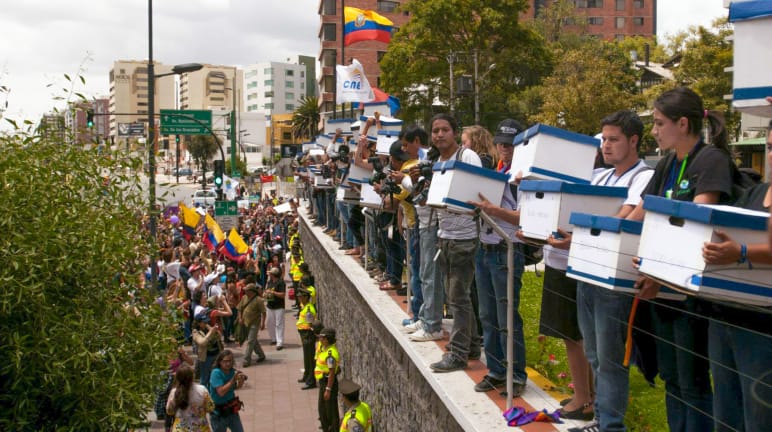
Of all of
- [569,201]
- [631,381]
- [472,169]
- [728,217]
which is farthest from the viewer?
[631,381]

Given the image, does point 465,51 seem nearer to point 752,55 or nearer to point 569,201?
point 569,201

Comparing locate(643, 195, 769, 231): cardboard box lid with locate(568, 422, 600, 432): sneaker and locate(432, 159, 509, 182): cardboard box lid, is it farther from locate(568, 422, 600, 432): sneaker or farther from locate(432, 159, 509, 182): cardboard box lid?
locate(432, 159, 509, 182): cardboard box lid

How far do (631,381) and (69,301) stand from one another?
489 cm

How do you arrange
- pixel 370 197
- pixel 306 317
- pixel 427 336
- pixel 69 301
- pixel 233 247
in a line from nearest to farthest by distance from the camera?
pixel 69 301 → pixel 427 336 → pixel 370 197 → pixel 306 317 → pixel 233 247

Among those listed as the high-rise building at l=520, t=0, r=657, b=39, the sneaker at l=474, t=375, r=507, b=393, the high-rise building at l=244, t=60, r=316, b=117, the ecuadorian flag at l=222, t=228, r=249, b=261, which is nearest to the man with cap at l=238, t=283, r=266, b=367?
the ecuadorian flag at l=222, t=228, r=249, b=261

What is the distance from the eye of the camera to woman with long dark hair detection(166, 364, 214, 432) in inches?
412

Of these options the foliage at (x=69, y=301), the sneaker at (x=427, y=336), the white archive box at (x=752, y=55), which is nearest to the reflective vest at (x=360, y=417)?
the sneaker at (x=427, y=336)

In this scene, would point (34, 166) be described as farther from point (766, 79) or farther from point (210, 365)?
point (210, 365)

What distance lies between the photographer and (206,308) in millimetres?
15320

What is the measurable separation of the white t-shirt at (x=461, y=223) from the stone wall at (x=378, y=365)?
128 cm

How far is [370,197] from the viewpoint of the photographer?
11.4 metres

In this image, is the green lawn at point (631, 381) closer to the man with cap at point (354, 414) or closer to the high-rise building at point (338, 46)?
the man with cap at point (354, 414)

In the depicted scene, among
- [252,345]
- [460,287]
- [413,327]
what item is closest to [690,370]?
[460,287]

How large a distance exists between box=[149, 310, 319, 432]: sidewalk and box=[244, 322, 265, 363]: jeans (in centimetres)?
21
